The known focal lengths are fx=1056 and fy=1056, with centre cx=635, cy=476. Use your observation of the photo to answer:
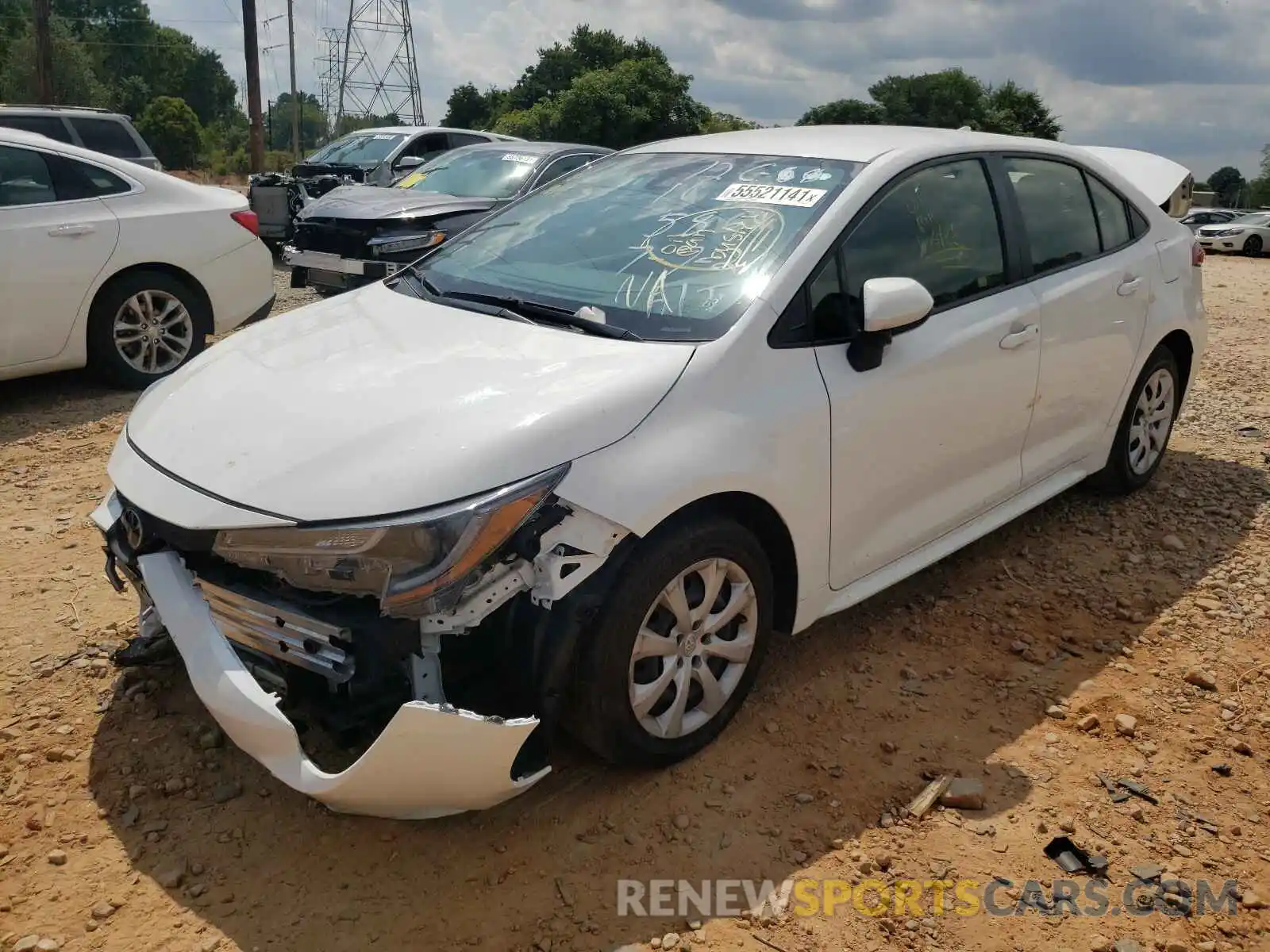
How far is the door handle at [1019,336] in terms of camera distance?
3680 millimetres

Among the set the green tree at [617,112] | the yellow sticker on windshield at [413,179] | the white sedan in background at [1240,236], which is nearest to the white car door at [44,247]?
the yellow sticker on windshield at [413,179]

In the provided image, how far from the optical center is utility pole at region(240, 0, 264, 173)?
880 inches

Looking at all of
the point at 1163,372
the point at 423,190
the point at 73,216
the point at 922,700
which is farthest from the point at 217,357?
the point at 423,190

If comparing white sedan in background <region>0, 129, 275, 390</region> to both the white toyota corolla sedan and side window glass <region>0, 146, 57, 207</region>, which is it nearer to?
side window glass <region>0, 146, 57, 207</region>

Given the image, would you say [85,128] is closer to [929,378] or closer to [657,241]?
[657,241]

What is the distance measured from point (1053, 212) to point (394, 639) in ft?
10.3

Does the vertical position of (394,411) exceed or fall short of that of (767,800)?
it exceeds it

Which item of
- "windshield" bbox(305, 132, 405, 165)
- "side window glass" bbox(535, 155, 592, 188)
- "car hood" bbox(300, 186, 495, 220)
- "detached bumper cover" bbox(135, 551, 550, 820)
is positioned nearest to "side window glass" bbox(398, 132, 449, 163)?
"windshield" bbox(305, 132, 405, 165)

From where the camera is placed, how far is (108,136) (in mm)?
11234

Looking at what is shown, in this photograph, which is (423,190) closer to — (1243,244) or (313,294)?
(313,294)

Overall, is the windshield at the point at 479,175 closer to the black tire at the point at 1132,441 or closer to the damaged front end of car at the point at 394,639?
the black tire at the point at 1132,441

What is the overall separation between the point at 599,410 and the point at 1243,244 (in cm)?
2945

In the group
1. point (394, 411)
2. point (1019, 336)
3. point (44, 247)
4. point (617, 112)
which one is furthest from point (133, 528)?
point (617, 112)

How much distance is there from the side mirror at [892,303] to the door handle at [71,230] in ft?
16.6
